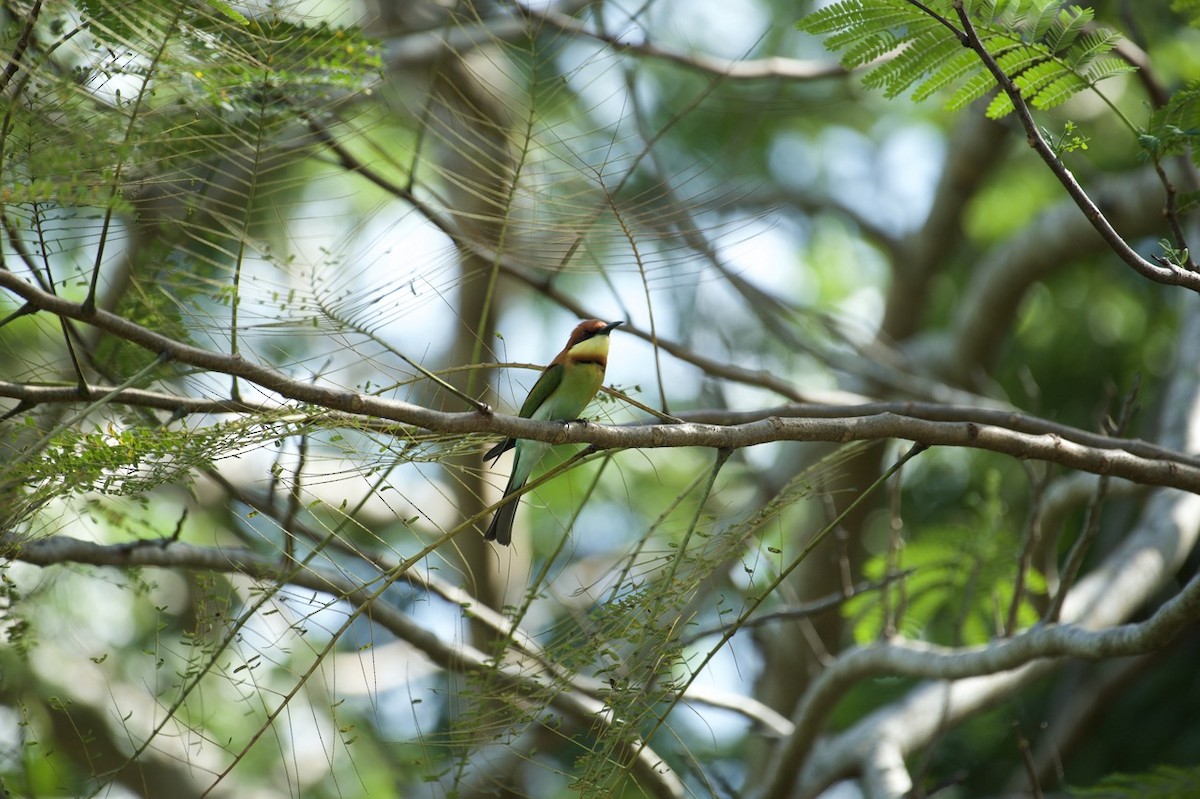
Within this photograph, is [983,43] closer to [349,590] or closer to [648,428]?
[648,428]

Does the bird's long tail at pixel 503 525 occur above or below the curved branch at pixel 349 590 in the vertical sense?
above

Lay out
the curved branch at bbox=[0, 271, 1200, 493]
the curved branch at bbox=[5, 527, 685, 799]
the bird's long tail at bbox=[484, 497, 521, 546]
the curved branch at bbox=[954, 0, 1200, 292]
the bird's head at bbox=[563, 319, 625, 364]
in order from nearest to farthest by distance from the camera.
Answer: the curved branch at bbox=[0, 271, 1200, 493]
the curved branch at bbox=[954, 0, 1200, 292]
the curved branch at bbox=[5, 527, 685, 799]
the bird's long tail at bbox=[484, 497, 521, 546]
the bird's head at bbox=[563, 319, 625, 364]

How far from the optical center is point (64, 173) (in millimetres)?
2037

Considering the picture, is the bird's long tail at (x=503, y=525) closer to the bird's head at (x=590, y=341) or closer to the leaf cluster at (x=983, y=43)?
the bird's head at (x=590, y=341)

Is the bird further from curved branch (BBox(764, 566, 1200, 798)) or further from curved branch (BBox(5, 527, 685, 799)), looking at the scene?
curved branch (BBox(764, 566, 1200, 798))

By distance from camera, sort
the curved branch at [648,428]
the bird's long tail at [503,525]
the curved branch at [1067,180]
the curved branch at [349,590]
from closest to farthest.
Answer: the curved branch at [648,428], the curved branch at [1067,180], the curved branch at [349,590], the bird's long tail at [503,525]

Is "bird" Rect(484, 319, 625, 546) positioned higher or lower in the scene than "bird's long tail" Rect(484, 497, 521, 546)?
higher

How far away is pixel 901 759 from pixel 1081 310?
458 cm

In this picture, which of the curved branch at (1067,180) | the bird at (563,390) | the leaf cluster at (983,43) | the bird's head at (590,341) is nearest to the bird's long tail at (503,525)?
the bird at (563,390)

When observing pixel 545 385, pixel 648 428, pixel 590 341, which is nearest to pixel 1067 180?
pixel 648 428

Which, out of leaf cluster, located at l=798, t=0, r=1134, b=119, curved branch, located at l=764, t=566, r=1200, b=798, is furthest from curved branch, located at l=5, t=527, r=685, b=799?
leaf cluster, located at l=798, t=0, r=1134, b=119

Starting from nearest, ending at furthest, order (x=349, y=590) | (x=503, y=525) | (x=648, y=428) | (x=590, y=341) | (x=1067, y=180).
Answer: (x=1067, y=180), (x=648, y=428), (x=349, y=590), (x=503, y=525), (x=590, y=341)

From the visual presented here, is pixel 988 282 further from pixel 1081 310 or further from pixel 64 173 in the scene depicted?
pixel 64 173

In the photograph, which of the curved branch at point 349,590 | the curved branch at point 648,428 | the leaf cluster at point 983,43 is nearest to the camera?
the curved branch at point 648,428
